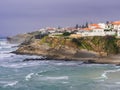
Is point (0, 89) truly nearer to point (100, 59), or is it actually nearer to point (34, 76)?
point (34, 76)

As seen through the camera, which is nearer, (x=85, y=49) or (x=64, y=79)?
(x=64, y=79)

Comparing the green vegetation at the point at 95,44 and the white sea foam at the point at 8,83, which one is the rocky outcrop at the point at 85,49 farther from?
the white sea foam at the point at 8,83

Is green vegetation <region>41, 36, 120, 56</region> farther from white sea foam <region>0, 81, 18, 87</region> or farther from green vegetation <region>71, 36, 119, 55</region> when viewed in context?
white sea foam <region>0, 81, 18, 87</region>

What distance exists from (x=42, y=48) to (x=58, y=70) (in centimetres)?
3290

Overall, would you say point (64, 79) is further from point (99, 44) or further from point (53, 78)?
point (99, 44)

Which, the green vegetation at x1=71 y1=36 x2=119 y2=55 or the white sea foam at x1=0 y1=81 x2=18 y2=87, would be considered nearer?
the white sea foam at x1=0 y1=81 x2=18 y2=87

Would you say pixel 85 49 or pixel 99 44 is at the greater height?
pixel 99 44

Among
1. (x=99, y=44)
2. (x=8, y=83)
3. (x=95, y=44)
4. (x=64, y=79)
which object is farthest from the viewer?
(x=95, y=44)

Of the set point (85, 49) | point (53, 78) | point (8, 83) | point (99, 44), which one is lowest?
point (53, 78)

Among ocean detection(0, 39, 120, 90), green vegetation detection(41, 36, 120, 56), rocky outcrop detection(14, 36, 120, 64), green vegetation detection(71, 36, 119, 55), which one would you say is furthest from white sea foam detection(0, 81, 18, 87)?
green vegetation detection(71, 36, 119, 55)

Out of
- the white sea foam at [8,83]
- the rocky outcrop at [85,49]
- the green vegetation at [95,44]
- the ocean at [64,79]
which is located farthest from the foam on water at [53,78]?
the green vegetation at [95,44]

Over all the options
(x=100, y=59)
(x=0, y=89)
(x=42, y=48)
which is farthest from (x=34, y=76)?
(x=42, y=48)

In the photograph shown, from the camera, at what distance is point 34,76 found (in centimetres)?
5428

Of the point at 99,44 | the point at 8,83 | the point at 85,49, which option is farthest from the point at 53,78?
the point at 99,44
